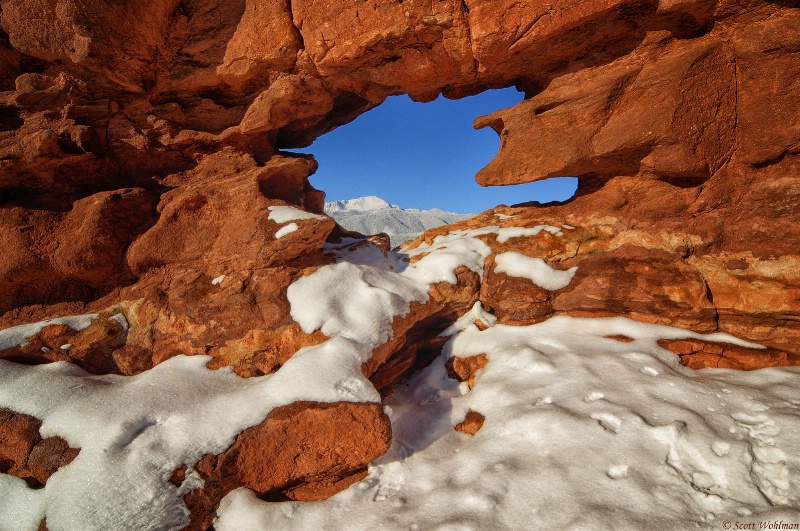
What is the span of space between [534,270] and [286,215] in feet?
13.3

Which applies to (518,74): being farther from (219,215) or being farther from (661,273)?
(219,215)

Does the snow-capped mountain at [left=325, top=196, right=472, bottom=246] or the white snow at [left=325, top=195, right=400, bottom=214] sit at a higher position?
the white snow at [left=325, top=195, right=400, bottom=214]

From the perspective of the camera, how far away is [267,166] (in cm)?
609

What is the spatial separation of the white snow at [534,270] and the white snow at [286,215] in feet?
9.91

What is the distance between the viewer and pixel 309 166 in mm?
6691

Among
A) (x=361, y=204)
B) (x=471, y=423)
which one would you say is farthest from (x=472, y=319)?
(x=361, y=204)

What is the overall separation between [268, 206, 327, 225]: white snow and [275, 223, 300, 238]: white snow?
0.44 feet

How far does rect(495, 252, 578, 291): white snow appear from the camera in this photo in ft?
16.7

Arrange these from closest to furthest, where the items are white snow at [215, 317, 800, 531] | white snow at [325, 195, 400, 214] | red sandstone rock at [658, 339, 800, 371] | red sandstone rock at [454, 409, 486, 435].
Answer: white snow at [215, 317, 800, 531]
red sandstone rock at [454, 409, 486, 435]
red sandstone rock at [658, 339, 800, 371]
white snow at [325, 195, 400, 214]

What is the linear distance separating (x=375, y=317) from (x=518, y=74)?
5.01 metres

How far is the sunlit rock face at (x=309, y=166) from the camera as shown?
4.36 m

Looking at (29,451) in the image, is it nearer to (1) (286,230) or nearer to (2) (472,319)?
(1) (286,230)

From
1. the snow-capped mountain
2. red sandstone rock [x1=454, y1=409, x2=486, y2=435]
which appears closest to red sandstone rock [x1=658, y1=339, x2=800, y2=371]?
red sandstone rock [x1=454, y1=409, x2=486, y2=435]

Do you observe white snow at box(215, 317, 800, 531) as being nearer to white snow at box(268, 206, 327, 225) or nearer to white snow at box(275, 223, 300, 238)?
white snow at box(275, 223, 300, 238)
